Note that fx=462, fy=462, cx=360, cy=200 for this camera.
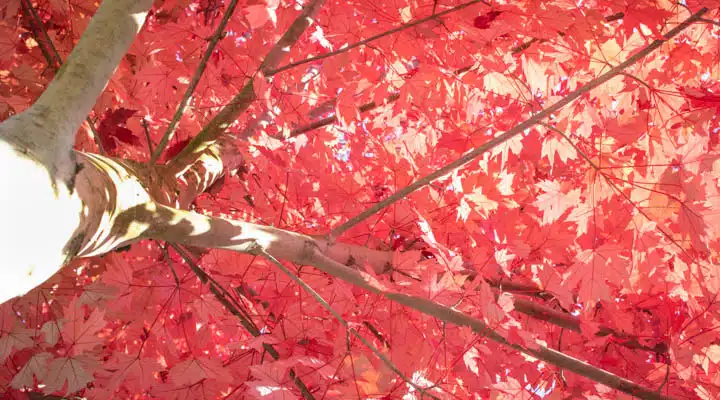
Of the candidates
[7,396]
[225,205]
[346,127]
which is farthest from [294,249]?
[7,396]

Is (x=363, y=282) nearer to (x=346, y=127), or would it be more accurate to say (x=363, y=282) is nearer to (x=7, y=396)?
(x=346, y=127)

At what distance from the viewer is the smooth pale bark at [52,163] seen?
2.08ft

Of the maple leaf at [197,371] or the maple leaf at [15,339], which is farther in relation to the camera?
the maple leaf at [15,339]

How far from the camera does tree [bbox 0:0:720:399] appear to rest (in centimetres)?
112

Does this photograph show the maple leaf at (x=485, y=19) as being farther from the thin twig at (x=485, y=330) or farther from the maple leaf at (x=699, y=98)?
the thin twig at (x=485, y=330)

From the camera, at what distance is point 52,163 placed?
749mm

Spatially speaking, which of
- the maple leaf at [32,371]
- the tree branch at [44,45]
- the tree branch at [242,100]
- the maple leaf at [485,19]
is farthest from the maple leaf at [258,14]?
the maple leaf at [32,371]

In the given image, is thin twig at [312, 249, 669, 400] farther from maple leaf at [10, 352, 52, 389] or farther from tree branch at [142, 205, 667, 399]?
maple leaf at [10, 352, 52, 389]

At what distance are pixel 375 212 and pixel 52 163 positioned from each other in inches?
29.4

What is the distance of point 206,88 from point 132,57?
49 centimetres

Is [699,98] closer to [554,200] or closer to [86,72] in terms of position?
[554,200]

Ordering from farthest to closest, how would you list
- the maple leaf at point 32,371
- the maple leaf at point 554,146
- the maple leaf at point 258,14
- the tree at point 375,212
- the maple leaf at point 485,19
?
the maple leaf at point 485,19 < the maple leaf at point 554,146 < the maple leaf at point 32,371 < the maple leaf at point 258,14 < the tree at point 375,212

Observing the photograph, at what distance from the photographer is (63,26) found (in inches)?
95.7

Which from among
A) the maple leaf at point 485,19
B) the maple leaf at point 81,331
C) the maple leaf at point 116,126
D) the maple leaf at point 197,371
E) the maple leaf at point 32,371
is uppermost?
the maple leaf at point 485,19
